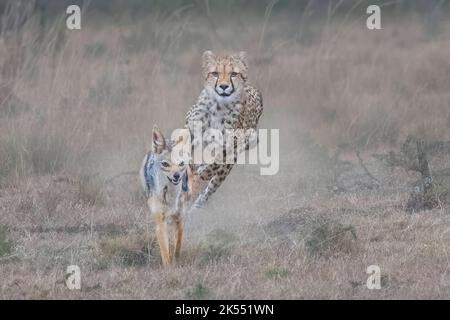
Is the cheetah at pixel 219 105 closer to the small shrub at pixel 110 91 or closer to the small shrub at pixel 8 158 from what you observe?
the small shrub at pixel 8 158

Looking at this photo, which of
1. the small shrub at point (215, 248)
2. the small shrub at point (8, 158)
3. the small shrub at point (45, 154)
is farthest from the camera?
the small shrub at point (45, 154)

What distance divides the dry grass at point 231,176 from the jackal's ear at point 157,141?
2.18 feet

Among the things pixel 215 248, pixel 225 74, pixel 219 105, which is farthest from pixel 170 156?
pixel 219 105

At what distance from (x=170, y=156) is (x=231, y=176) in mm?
3248

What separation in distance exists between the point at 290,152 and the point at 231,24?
7060 mm

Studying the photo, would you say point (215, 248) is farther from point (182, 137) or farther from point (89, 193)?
point (89, 193)

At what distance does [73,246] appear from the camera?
7.97m

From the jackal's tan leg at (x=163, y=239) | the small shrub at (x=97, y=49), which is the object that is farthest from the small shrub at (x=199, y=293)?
the small shrub at (x=97, y=49)

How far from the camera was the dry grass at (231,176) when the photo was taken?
→ 7020 millimetres

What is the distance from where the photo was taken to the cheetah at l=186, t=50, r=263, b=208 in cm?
916

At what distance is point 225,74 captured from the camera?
9133mm

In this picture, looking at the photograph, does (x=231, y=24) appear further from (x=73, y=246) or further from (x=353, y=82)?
(x=73, y=246)

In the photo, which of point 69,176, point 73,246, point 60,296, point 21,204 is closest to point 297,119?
point 69,176

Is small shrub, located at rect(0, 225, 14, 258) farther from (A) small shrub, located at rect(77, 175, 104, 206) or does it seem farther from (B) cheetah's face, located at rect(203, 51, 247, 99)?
(B) cheetah's face, located at rect(203, 51, 247, 99)
